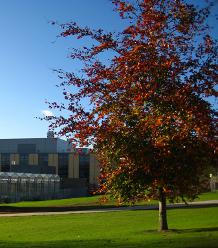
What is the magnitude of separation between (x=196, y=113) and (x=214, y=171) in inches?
261

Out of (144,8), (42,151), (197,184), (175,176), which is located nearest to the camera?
(144,8)

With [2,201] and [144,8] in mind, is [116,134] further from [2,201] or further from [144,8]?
[2,201]

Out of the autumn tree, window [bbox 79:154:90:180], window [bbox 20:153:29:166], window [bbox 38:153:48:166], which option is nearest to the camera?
the autumn tree

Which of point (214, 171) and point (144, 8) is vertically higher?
point (144, 8)

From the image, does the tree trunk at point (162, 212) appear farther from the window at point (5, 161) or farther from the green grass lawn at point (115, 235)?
the window at point (5, 161)

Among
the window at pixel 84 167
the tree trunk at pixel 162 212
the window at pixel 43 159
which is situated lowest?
the tree trunk at pixel 162 212

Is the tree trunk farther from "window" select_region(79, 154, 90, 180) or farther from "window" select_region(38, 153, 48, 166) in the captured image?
"window" select_region(38, 153, 48, 166)

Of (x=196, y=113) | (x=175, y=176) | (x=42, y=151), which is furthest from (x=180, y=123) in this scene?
(x=42, y=151)

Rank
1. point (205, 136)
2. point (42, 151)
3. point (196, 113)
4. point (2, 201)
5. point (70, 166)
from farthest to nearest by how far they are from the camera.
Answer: point (42, 151), point (70, 166), point (2, 201), point (205, 136), point (196, 113)

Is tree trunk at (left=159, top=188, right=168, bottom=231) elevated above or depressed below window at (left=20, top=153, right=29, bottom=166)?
below

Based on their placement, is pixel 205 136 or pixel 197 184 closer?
pixel 205 136

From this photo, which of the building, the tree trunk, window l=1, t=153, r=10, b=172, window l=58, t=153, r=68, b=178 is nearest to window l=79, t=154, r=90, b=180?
the building

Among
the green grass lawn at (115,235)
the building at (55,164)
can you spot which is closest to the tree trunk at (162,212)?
the green grass lawn at (115,235)

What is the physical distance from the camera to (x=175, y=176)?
15820 millimetres
